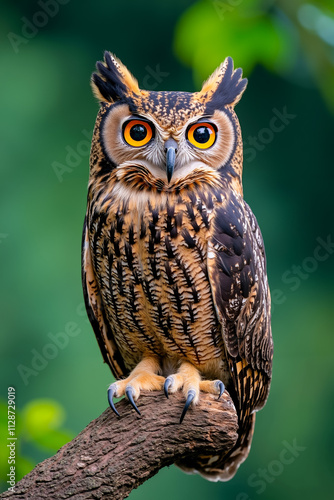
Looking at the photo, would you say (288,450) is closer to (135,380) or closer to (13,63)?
(135,380)

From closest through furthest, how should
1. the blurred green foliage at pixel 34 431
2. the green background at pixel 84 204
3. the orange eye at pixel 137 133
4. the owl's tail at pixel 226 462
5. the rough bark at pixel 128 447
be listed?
the rough bark at pixel 128 447 < the orange eye at pixel 137 133 < the blurred green foliage at pixel 34 431 < the owl's tail at pixel 226 462 < the green background at pixel 84 204

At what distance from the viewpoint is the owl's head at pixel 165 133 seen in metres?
1.69

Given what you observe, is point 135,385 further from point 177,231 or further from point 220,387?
point 177,231

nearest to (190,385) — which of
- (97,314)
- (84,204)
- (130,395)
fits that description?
(130,395)

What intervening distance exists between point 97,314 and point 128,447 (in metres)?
0.50

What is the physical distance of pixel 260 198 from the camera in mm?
3389

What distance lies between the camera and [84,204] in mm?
3285

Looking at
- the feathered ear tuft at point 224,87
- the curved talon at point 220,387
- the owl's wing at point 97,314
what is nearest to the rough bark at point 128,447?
the curved talon at point 220,387

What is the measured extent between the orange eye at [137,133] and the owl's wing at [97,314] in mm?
359

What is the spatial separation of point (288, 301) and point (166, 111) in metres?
1.88

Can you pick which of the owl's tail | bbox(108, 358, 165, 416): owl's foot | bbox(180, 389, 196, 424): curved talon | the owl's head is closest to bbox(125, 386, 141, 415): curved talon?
bbox(108, 358, 165, 416): owl's foot

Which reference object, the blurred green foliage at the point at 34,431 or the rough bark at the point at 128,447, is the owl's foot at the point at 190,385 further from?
the blurred green foliage at the point at 34,431

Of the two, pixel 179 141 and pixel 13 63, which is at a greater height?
pixel 13 63

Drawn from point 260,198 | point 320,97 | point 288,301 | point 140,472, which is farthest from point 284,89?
point 140,472
